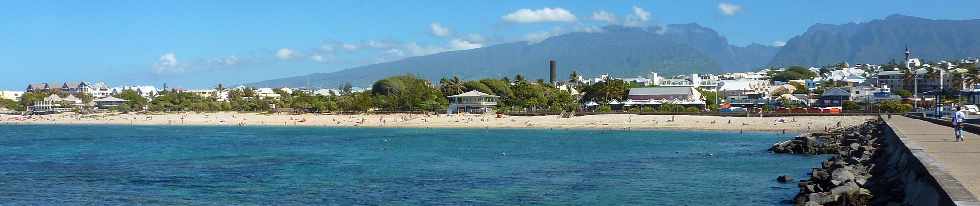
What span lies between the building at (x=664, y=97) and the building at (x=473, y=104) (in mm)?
13082

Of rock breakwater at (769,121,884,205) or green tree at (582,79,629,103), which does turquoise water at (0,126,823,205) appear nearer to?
rock breakwater at (769,121,884,205)

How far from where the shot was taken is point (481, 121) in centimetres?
7800

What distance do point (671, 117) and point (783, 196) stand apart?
4980cm

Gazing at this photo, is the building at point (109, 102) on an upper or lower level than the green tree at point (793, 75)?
lower

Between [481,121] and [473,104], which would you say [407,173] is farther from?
[473,104]

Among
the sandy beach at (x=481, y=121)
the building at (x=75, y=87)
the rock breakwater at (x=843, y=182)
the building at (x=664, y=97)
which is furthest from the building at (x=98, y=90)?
the rock breakwater at (x=843, y=182)

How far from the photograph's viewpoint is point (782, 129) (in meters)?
62.0

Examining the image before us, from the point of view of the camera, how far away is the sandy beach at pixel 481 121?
65375 millimetres

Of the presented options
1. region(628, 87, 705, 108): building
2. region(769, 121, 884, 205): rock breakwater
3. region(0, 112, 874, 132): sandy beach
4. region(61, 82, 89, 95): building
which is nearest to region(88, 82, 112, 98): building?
region(61, 82, 89, 95): building

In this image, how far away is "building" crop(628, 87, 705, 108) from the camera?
9200cm

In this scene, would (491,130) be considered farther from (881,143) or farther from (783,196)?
(783,196)

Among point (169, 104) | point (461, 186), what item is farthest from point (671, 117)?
point (169, 104)

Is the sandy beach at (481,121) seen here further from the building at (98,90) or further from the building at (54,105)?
the building at (98,90)

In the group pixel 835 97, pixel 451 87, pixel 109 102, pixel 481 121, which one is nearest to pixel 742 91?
pixel 835 97
